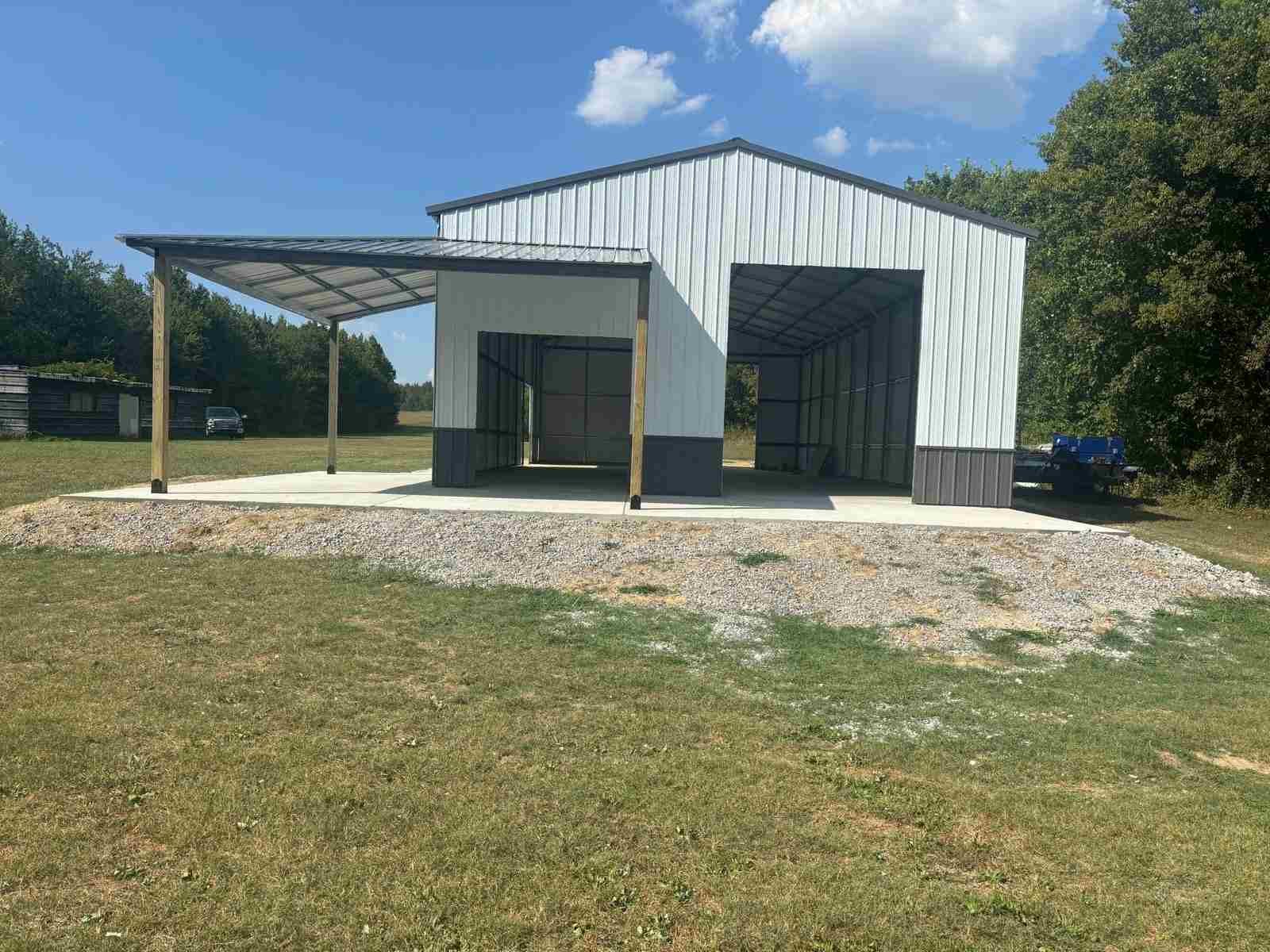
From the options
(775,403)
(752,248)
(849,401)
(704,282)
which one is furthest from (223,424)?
(752,248)

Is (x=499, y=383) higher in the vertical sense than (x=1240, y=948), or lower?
higher

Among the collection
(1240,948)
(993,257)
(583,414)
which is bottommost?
(1240,948)

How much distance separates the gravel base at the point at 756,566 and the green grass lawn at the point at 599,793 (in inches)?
43.8

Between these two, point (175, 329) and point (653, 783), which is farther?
point (175, 329)

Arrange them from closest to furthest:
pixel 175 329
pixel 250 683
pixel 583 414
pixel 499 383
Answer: pixel 250 683
pixel 499 383
pixel 583 414
pixel 175 329

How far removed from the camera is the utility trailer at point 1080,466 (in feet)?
68.3

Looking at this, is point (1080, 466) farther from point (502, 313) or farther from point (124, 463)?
point (124, 463)

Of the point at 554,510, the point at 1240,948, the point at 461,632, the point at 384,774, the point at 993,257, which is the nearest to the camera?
the point at 1240,948

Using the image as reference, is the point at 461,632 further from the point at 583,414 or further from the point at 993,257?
the point at 583,414

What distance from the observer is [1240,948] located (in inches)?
117

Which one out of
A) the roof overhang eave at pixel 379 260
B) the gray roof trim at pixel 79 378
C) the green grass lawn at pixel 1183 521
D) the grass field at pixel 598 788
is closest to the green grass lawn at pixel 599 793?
the grass field at pixel 598 788

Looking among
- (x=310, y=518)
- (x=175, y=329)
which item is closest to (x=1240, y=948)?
(x=310, y=518)

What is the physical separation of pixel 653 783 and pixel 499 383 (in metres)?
16.4

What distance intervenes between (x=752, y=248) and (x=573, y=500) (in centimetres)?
479
